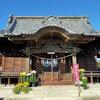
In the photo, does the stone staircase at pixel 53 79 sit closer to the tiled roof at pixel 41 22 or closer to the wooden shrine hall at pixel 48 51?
the wooden shrine hall at pixel 48 51

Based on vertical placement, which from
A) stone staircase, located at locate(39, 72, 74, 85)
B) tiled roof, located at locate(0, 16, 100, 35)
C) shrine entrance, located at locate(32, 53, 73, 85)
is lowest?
stone staircase, located at locate(39, 72, 74, 85)

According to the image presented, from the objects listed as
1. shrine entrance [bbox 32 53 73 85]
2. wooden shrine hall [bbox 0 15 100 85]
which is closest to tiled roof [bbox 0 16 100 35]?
wooden shrine hall [bbox 0 15 100 85]

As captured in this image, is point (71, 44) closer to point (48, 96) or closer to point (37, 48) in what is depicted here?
point (37, 48)

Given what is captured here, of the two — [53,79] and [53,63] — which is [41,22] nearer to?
[53,63]

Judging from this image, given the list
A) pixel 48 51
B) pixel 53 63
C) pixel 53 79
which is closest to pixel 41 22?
pixel 48 51

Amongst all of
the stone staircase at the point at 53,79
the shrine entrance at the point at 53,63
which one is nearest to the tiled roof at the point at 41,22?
the shrine entrance at the point at 53,63

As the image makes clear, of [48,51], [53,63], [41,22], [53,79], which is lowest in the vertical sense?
[53,79]

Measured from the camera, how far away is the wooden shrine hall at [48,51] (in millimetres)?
18703

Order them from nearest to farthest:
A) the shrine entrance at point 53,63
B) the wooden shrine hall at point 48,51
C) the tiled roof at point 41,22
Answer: the wooden shrine hall at point 48,51
the shrine entrance at point 53,63
the tiled roof at point 41,22

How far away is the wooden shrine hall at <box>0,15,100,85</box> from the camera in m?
18.7

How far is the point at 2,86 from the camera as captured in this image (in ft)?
60.6

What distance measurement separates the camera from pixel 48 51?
64.6 feet

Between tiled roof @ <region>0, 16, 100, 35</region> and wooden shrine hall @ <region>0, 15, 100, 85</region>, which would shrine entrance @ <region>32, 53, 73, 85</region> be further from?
tiled roof @ <region>0, 16, 100, 35</region>

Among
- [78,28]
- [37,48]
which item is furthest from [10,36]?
[78,28]
